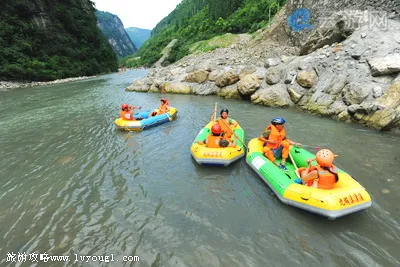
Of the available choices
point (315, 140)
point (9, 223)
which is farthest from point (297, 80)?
point (9, 223)

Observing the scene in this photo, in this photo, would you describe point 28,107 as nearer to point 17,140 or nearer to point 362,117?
point 17,140

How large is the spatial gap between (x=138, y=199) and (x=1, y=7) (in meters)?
42.3

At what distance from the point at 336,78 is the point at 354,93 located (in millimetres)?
1602

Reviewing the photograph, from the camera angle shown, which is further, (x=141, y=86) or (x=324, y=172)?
(x=141, y=86)

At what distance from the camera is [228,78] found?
17.0 meters

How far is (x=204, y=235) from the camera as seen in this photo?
4.31 m

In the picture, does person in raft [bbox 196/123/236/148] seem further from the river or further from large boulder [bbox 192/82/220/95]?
large boulder [bbox 192/82/220/95]

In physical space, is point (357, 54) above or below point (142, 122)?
above

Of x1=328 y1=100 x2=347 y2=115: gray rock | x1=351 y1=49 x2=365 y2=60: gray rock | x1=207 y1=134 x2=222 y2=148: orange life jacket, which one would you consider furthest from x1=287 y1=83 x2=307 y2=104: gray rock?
x1=207 y1=134 x2=222 y2=148: orange life jacket

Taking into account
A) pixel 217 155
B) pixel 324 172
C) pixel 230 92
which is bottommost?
pixel 230 92

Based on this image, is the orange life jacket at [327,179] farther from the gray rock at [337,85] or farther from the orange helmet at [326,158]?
the gray rock at [337,85]

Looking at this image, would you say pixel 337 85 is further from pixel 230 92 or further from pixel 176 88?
pixel 176 88

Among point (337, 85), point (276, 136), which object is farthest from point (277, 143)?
point (337, 85)

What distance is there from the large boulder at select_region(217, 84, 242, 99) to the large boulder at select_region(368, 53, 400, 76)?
750 cm
